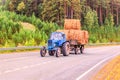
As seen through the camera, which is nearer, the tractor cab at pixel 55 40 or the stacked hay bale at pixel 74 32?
the tractor cab at pixel 55 40

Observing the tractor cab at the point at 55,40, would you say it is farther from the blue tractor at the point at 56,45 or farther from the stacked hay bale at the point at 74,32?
the stacked hay bale at the point at 74,32

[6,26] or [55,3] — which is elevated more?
[55,3]

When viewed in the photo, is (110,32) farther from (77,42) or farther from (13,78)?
(13,78)

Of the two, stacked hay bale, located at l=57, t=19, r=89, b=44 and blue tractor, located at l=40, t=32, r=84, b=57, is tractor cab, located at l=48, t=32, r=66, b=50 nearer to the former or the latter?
blue tractor, located at l=40, t=32, r=84, b=57

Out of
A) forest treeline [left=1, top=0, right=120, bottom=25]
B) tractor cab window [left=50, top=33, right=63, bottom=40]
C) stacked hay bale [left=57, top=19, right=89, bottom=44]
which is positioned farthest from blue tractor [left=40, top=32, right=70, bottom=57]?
forest treeline [left=1, top=0, right=120, bottom=25]

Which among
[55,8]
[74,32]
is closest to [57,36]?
[74,32]

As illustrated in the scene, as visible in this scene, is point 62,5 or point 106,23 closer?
point 62,5

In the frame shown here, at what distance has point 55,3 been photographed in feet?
310

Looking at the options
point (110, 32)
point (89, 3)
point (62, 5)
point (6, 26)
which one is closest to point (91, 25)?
point (110, 32)

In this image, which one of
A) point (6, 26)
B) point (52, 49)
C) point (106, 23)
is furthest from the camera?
point (106, 23)

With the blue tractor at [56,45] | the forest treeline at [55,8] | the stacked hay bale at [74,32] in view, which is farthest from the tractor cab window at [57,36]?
the forest treeline at [55,8]

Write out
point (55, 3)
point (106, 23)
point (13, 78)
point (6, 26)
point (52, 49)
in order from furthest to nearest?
1. point (106, 23)
2. point (55, 3)
3. point (6, 26)
4. point (52, 49)
5. point (13, 78)

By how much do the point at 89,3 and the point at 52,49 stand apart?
308 ft

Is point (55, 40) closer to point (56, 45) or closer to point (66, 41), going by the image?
point (56, 45)
